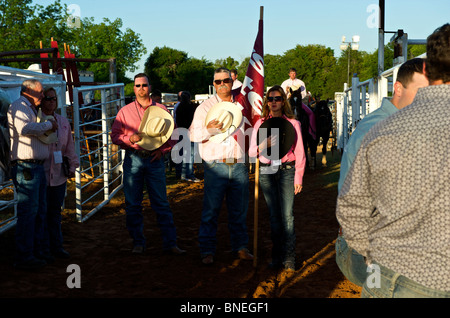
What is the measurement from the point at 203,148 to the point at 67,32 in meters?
45.9

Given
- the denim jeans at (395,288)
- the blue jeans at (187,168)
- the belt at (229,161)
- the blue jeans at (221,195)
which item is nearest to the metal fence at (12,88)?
the blue jeans at (221,195)

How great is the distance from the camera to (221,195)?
241 inches

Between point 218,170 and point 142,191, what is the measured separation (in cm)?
114

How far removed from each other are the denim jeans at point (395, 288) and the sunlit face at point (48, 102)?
15.9ft

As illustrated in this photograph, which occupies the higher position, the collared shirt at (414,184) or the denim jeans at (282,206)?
the collared shirt at (414,184)

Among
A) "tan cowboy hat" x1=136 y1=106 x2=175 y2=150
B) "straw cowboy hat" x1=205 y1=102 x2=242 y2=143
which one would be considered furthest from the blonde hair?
"tan cowboy hat" x1=136 y1=106 x2=175 y2=150

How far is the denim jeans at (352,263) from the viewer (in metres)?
2.56

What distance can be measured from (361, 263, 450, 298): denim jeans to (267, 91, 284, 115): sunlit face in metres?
3.76

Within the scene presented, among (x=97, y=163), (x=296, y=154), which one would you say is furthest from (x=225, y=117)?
(x=97, y=163)

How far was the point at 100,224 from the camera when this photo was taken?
27.5ft

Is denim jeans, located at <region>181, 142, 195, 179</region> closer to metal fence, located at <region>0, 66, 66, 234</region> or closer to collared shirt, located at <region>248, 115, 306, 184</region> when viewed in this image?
metal fence, located at <region>0, 66, 66, 234</region>

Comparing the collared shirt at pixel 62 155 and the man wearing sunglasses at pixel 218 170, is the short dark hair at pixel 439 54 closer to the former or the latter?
the man wearing sunglasses at pixel 218 170

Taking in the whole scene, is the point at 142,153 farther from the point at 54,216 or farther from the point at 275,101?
the point at 275,101

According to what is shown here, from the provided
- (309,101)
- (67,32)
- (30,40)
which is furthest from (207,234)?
(67,32)
